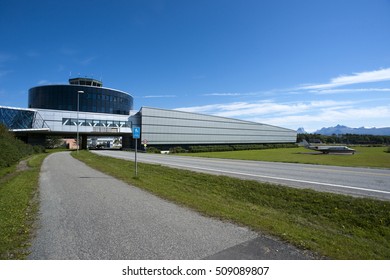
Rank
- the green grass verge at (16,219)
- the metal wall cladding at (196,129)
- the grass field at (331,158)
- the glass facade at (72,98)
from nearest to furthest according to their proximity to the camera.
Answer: the green grass verge at (16,219) → the grass field at (331,158) → the metal wall cladding at (196,129) → the glass facade at (72,98)

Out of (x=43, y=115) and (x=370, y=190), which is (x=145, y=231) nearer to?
(x=370, y=190)

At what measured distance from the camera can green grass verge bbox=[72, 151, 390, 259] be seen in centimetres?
490

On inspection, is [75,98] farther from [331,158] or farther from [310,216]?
[310,216]

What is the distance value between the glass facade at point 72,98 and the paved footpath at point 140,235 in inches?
3148

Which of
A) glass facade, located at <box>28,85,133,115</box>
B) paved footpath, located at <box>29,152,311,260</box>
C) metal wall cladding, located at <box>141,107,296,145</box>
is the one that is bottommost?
paved footpath, located at <box>29,152,311,260</box>

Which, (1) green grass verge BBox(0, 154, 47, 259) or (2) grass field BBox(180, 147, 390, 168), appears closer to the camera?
(1) green grass verge BBox(0, 154, 47, 259)

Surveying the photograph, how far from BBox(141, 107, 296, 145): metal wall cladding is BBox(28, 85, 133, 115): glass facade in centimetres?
2426

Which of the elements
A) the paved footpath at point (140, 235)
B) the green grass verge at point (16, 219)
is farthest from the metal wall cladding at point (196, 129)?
the paved footpath at point (140, 235)

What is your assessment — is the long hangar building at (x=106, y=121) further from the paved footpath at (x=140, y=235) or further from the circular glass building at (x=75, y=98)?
the paved footpath at (x=140, y=235)

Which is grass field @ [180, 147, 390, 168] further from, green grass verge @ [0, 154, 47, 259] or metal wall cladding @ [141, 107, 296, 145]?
metal wall cladding @ [141, 107, 296, 145]

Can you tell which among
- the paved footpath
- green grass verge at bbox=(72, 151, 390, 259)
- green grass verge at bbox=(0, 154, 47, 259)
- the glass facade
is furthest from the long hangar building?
the paved footpath

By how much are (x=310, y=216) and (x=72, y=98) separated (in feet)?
277

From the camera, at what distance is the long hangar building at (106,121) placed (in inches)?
2236

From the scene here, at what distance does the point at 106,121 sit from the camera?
2650 inches
